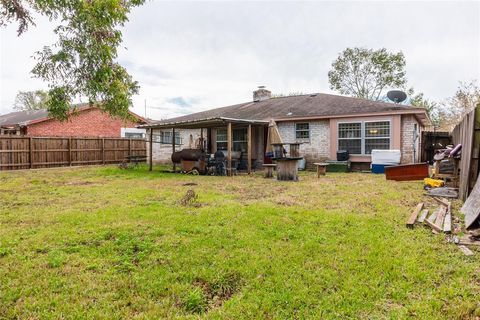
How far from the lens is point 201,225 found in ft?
14.4

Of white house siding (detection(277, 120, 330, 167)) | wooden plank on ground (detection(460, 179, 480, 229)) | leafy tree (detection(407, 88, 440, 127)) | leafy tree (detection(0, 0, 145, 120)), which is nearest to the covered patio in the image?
white house siding (detection(277, 120, 330, 167))

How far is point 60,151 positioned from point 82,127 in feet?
16.9

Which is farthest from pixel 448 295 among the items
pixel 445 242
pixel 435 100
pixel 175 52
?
pixel 435 100

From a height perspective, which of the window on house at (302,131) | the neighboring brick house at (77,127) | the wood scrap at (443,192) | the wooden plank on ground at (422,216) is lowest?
the wooden plank on ground at (422,216)

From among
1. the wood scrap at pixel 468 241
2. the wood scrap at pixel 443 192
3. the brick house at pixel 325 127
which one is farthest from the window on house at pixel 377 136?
the wood scrap at pixel 468 241

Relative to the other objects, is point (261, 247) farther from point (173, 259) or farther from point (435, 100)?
point (435, 100)

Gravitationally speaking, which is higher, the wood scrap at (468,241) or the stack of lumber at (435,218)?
the stack of lumber at (435,218)

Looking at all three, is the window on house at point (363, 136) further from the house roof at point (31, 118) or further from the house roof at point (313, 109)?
the house roof at point (31, 118)

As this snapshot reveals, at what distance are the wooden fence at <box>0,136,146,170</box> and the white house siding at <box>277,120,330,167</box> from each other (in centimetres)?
1137

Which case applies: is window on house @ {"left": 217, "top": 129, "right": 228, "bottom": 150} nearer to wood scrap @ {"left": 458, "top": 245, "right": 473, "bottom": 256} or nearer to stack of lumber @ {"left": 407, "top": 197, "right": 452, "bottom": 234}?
stack of lumber @ {"left": 407, "top": 197, "right": 452, "bottom": 234}

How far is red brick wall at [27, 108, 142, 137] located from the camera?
19562mm

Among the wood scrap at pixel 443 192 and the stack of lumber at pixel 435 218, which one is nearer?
the stack of lumber at pixel 435 218

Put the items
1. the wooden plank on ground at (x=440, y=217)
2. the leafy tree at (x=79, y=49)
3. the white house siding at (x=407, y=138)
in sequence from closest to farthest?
the leafy tree at (x=79, y=49)
the wooden plank on ground at (x=440, y=217)
the white house siding at (x=407, y=138)

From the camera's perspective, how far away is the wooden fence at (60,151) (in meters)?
14.5
